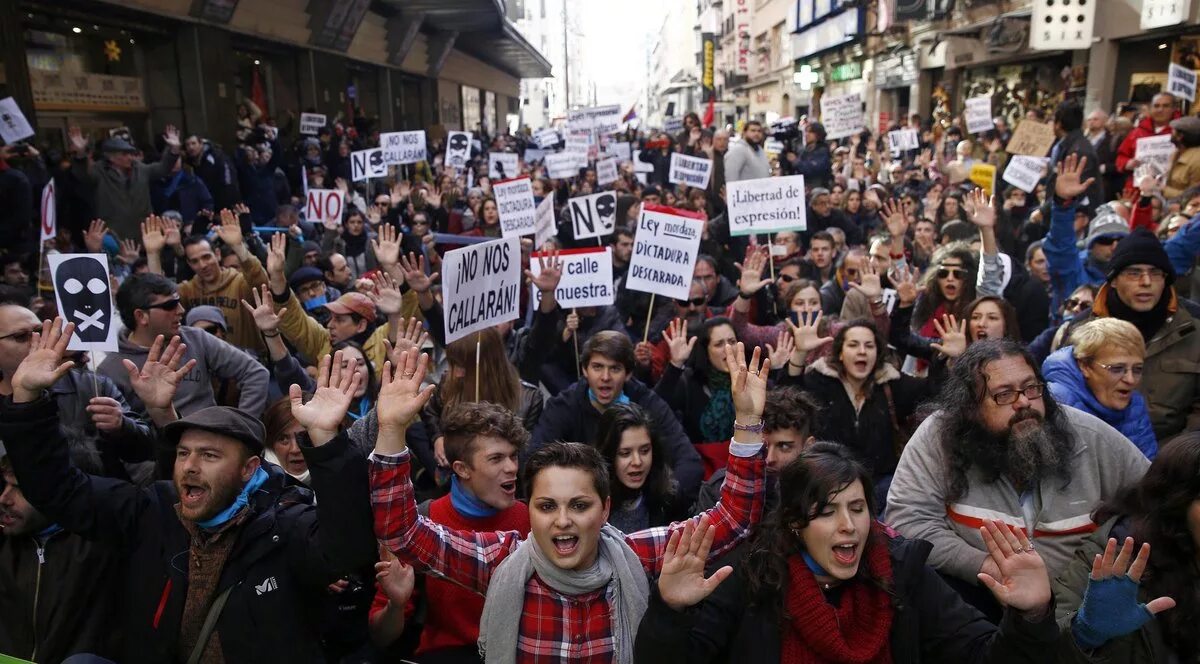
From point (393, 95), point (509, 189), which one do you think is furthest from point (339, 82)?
point (509, 189)

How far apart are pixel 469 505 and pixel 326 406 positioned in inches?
34.5

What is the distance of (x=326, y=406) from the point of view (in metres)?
2.51

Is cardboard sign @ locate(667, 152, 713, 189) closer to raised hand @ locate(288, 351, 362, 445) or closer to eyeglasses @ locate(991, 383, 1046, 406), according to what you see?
eyeglasses @ locate(991, 383, 1046, 406)

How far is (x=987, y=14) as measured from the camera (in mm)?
21516

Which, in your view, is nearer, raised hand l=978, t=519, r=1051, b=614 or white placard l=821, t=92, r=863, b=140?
raised hand l=978, t=519, r=1051, b=614

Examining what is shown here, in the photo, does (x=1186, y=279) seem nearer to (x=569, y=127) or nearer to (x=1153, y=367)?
(x=1153, y=367)

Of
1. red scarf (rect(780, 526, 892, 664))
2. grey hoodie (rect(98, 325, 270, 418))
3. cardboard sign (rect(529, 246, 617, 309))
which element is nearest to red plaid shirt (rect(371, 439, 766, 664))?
red scarf (rect(780, 526, 892, 664))

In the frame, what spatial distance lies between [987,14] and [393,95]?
58.6 feet

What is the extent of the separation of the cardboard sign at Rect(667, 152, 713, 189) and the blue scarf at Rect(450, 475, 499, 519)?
9.22m

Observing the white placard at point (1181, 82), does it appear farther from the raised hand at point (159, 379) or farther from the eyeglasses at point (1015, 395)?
the raised hand at point (159, 379)

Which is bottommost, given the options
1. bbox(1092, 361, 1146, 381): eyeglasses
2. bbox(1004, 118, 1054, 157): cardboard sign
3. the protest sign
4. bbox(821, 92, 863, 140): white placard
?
bbox(1092, 361, 1146, 381): eyeglasses

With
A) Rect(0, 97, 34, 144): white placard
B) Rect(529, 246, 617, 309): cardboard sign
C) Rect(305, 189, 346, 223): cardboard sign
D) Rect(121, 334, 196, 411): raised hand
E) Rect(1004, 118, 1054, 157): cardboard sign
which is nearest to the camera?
Rect(121, 334, 196, 411): raised hand

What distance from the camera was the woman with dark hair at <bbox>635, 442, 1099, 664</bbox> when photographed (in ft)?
7.41

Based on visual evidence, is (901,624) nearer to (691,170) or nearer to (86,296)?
(86,296)
